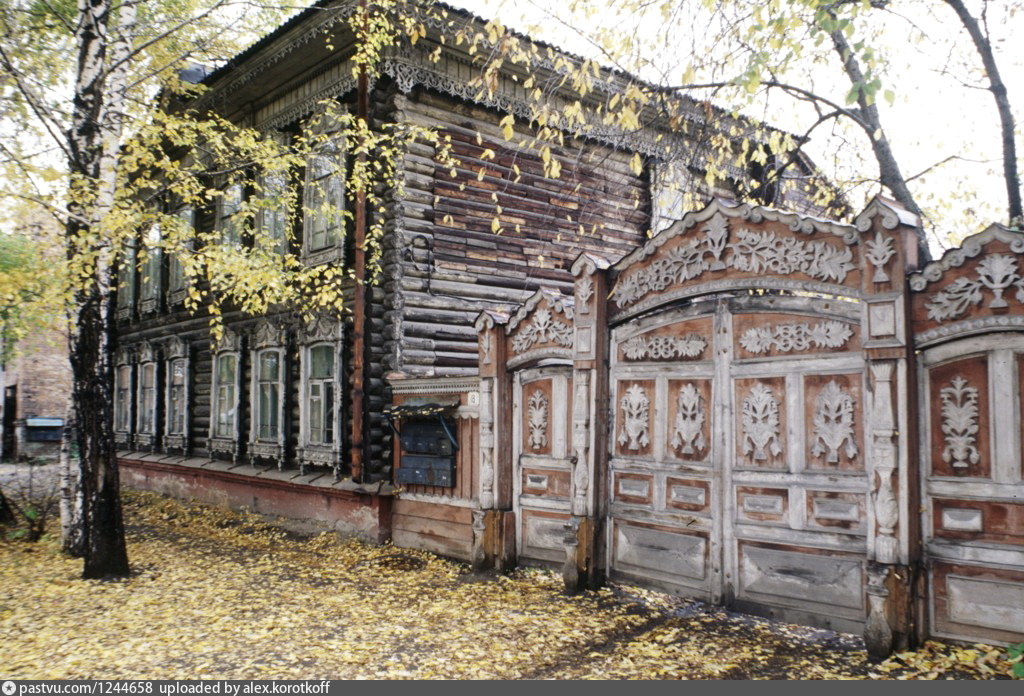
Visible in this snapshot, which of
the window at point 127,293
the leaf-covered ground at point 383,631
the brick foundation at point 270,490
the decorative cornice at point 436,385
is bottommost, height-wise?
the leaf-covered ground at point 383,631

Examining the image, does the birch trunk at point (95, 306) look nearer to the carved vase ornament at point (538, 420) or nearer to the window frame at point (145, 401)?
the carved vase ornament at point (538, 420)

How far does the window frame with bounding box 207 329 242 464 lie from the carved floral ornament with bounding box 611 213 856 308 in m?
9.36

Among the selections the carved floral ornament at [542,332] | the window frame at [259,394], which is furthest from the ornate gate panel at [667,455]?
the window frame at [259,394]

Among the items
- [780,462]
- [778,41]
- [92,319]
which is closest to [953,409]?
[780,462]

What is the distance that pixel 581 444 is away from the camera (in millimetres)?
7480

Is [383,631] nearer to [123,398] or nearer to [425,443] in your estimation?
[425,443]

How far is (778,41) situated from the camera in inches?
247

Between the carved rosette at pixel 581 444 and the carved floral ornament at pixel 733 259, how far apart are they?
922mm

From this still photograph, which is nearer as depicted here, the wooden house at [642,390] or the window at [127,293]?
the wooden house at [642,390]

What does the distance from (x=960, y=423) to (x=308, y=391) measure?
32.3 feet

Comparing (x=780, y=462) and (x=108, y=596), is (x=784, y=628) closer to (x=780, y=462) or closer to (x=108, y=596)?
(x=780, y=462)

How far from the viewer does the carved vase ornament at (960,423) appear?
5.21 metres

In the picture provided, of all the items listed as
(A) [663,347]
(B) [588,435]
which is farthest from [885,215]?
(B) [588,435]

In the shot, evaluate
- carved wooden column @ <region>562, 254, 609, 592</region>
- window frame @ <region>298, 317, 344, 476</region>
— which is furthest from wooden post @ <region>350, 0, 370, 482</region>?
carved wooden column @ <region>562, 254, 609, 592</region>
